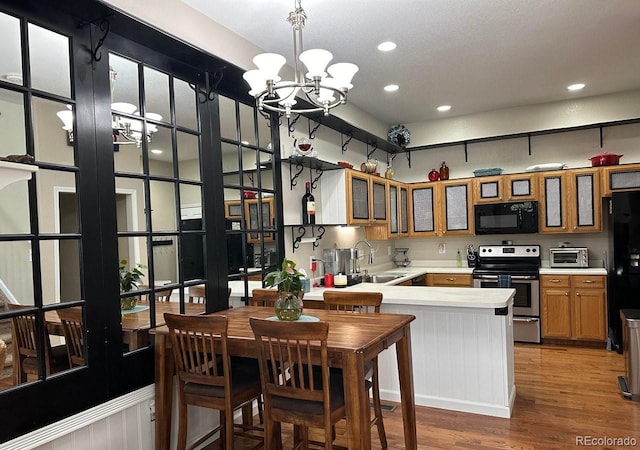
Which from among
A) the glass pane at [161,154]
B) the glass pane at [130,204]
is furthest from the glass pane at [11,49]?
the glass pane at [161,154]

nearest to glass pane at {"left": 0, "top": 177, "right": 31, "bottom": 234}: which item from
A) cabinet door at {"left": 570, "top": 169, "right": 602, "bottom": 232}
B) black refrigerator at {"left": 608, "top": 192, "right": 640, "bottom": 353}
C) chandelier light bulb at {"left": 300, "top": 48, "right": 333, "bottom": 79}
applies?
chandelier light bulb at {"left": 300, "top": 48, "right": 333, "bottom": 79}

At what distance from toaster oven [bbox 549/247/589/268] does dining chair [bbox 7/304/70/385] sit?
542 cm

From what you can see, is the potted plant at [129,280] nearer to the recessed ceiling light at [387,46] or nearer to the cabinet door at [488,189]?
the recessed ceiling light at [387,46]

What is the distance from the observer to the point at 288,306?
257 cm

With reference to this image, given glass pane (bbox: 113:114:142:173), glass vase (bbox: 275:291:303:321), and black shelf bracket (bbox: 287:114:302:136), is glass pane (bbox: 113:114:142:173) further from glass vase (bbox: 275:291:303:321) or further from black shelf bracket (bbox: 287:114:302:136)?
black shelf bracket (bbox: 287:114:302:136)

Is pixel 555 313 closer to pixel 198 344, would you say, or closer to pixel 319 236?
pixel 319 236

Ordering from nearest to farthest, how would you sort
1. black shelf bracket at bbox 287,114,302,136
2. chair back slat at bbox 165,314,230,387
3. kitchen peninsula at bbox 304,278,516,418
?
chair back slat at bbox 165,314,230,387 < kitchen peninsula at bbox 304,278,516,418 < black shelf bracket at bbox 287,114,302,136

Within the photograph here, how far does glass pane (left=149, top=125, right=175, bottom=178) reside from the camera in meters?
2.74

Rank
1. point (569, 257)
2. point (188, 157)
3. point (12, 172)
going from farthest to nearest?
point (569, 257) < point (188, 157) < point (12, 172)

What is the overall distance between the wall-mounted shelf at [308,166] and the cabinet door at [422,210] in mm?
2225

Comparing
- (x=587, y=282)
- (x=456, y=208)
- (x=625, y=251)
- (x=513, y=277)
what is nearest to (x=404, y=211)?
(x=456, y=208)

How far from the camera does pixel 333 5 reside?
309cm

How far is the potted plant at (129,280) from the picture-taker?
8.19 ft

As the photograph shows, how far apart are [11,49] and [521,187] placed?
5390 mm
